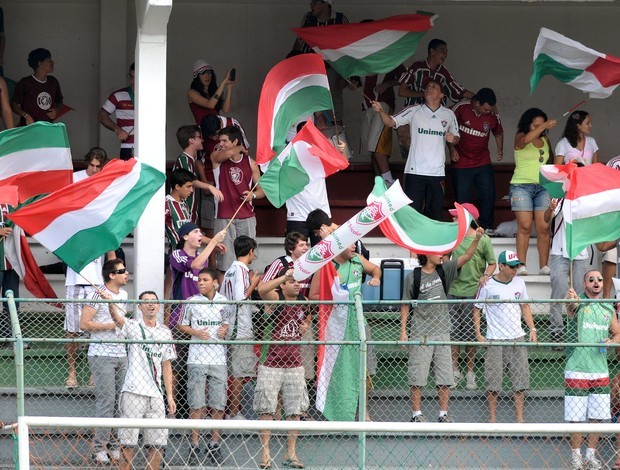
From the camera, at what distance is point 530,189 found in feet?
50.2

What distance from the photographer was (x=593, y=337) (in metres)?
12.4

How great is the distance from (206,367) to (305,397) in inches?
34.2

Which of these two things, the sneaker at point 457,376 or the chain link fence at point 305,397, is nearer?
the chain link fence at point 305,397

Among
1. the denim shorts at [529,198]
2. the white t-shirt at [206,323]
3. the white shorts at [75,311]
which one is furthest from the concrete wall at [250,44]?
the white t-shirt at [206,323]

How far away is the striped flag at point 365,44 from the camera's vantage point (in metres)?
15.0

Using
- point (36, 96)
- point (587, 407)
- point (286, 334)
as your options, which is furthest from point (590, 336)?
point (36, 96)

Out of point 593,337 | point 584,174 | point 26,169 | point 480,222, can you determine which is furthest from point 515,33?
point 26,169

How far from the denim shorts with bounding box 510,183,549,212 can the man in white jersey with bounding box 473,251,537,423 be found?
205 centimetres

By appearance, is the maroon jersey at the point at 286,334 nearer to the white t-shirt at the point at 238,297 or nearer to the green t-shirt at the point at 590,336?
the white t-shirt at the point at 238,297

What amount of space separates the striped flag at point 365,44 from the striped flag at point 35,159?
11.2 ft

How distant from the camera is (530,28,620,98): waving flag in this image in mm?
14711

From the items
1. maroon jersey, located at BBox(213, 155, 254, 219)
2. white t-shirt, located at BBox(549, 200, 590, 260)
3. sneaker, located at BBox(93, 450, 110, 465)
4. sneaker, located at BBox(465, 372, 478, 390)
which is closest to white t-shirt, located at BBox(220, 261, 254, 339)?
sneaker, located at BBox(93, 450, 110, 465)

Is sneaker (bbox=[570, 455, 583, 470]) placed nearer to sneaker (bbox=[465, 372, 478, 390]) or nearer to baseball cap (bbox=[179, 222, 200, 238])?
sneaker (bbox=[465, 372, 478, 390])

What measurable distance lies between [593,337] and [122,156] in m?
5.80
